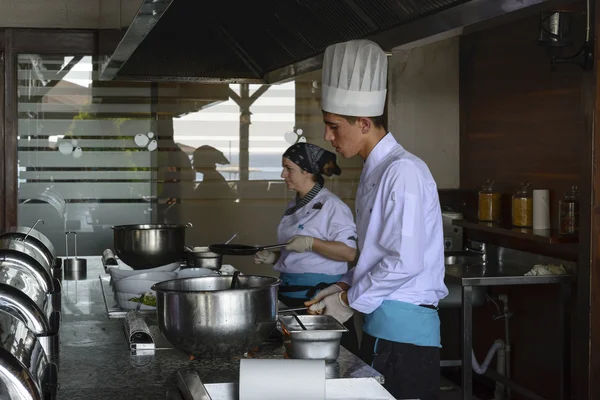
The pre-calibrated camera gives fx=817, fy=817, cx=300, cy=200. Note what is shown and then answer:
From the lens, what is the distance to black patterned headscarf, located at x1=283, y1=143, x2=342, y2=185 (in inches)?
146

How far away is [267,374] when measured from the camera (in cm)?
152

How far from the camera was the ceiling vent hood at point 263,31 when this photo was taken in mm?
1918

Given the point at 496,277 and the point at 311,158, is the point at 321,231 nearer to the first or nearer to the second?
the point at 311,158

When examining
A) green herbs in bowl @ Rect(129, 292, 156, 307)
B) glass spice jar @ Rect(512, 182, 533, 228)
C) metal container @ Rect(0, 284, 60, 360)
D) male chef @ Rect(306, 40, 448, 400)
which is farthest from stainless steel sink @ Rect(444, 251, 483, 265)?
metal container @ Rect(0, 284, 60, 360)

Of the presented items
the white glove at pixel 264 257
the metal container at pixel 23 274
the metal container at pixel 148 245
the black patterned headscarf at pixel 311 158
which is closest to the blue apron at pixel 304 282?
the white glove at pixel 264 257

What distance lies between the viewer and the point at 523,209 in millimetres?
4352

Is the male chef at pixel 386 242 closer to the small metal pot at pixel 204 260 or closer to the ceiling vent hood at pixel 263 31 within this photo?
the ceiling vent hood at pixel 263 31

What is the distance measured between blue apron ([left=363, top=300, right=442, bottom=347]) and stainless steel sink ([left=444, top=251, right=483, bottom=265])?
2337 mm

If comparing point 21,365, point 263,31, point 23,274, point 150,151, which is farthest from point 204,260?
point 21,365

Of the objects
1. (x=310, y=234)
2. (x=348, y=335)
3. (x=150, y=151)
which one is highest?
(x=150, y=151)

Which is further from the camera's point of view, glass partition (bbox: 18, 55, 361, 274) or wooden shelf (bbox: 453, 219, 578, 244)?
glass partition (bbox: 18, 55, 361, 274)

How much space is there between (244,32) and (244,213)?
6.59ft

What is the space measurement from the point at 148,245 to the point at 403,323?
1264mm

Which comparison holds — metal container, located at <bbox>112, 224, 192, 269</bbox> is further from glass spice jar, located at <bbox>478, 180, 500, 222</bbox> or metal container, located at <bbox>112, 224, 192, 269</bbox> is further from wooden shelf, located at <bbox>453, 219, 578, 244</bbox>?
glass spice jar, located at <bbox>478, 180, 500, 222</bbox>
